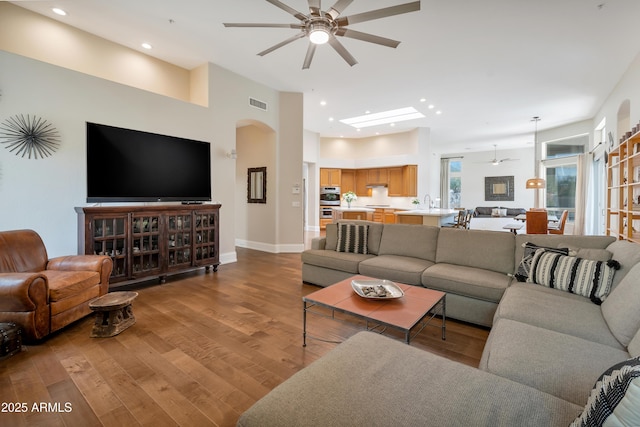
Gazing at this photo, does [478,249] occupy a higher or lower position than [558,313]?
higher

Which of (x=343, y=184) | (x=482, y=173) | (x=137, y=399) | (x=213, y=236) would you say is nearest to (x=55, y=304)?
(x=137, y=399)

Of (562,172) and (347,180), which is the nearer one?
(562,172)

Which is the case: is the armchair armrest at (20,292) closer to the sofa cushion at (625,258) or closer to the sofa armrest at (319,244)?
the sofa armrest at (319,244)

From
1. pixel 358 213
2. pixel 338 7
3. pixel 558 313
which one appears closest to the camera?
pixel 558 313

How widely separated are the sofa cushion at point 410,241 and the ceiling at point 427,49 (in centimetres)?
262

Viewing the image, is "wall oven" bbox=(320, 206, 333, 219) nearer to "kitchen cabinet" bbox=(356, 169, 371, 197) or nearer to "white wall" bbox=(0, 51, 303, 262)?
"kitchen cabinet" bbox=(356, 169, 371, 197)

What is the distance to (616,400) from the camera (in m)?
0.72

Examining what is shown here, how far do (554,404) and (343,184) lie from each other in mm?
9724

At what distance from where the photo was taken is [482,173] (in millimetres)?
12359

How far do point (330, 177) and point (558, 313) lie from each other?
8.73 m

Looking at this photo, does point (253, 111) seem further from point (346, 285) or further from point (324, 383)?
point (324, 383)

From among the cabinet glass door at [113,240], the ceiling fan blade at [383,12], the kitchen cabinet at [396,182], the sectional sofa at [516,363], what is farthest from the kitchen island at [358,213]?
the ceiling fan blade at [383,12]

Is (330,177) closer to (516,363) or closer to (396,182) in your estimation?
(396,182)

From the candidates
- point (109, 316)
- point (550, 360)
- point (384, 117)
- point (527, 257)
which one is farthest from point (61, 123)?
point (384, 117)
